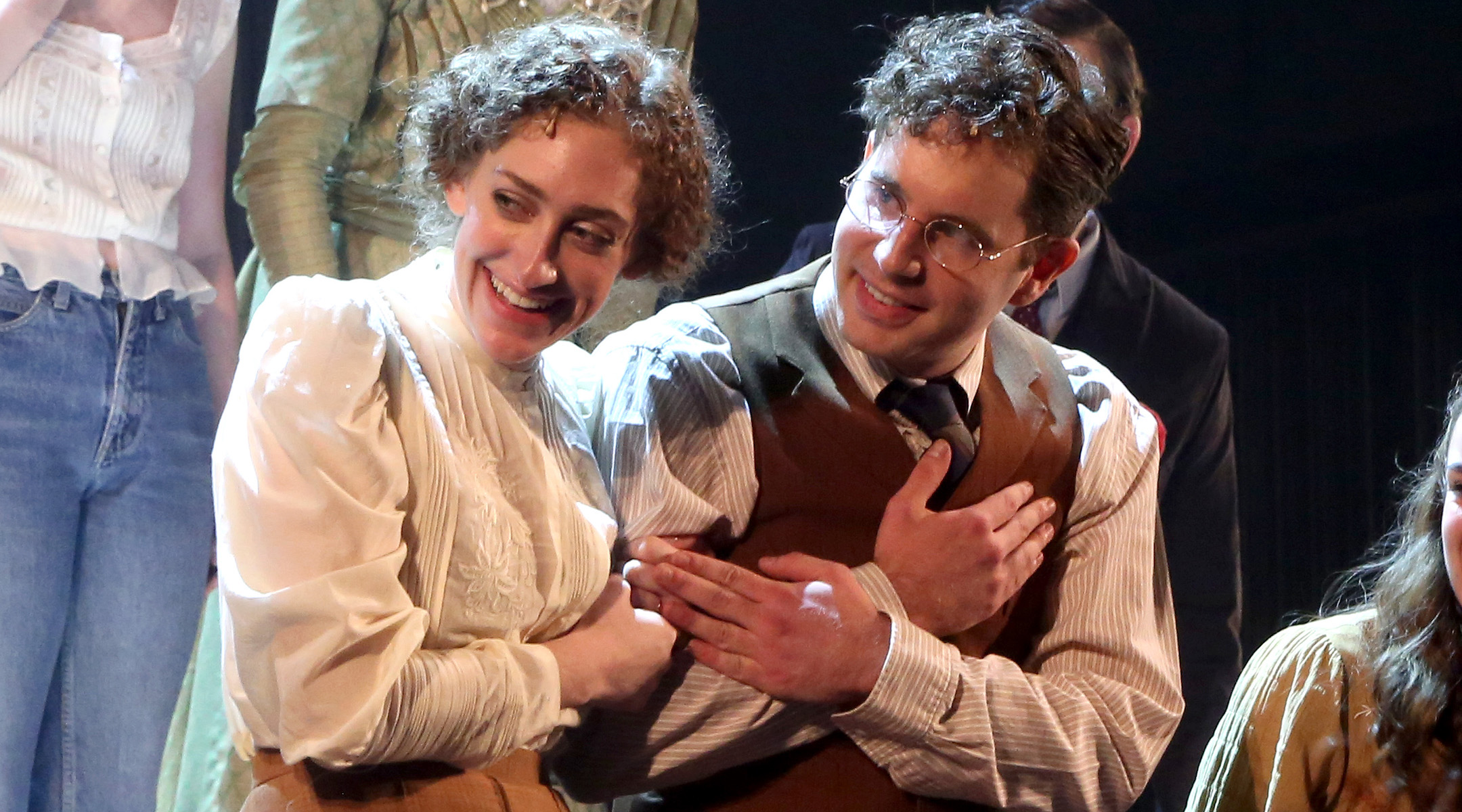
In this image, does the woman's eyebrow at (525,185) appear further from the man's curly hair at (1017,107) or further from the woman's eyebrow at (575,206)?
the man's curly hair at (1017,107)

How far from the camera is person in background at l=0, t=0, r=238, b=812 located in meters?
1.70

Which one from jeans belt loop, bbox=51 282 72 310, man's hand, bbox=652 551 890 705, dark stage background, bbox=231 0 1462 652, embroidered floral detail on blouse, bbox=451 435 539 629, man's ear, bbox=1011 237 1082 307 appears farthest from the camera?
dark stage background, bbox=231 0 1462 652

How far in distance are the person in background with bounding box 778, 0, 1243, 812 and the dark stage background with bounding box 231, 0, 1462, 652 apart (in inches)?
12.1

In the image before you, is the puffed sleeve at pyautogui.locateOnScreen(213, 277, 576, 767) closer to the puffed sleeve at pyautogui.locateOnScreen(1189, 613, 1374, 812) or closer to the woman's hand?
the woman's hand

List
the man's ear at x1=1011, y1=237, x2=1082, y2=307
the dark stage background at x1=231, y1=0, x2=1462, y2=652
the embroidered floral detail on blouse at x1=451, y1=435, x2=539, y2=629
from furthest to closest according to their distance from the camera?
the dark stage background at x1=231, y1=0, x2=1462, y2=652, the man's ear at x1=1011, y1=237, x2=1082, y2=307, the embroidered floral detail on blouse at x1=451, y1=435, x2=539, y2=629

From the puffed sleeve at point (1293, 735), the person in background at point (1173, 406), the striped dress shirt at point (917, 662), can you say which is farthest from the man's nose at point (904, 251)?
the person in background at point (1173, 406)

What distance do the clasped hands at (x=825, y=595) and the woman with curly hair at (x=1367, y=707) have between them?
1.89 ft

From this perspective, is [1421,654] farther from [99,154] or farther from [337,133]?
[99,154]

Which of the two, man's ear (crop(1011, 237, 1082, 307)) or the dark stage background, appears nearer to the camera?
man's ear (crop(1011, 237, 1082, 307))

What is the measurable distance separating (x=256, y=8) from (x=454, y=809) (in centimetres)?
120

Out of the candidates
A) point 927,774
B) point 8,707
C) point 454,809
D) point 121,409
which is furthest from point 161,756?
point 927,774

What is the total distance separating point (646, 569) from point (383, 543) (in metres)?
0.39

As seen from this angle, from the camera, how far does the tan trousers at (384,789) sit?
1.35m

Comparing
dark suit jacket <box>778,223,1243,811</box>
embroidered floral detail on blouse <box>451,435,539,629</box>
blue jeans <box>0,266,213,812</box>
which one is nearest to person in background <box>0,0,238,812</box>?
blue jeans <box>0,266,213,812</box>
